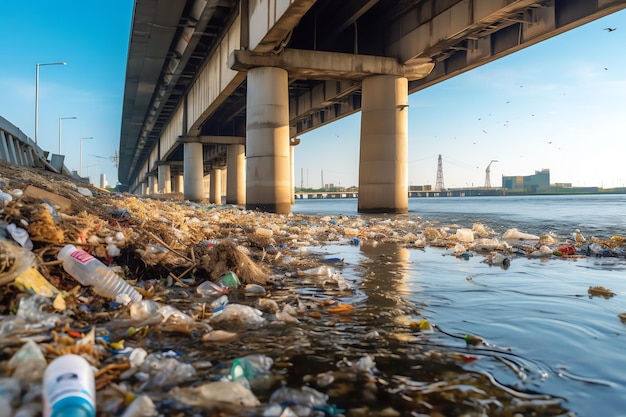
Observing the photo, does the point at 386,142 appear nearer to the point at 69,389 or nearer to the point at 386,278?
the point at 386,278

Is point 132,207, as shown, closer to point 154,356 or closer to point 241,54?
point 154,356

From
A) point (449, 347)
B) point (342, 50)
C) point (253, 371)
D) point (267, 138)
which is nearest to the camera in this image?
A: point (253, 371)

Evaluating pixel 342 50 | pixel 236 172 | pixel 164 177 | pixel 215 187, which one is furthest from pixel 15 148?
pixel 215 187

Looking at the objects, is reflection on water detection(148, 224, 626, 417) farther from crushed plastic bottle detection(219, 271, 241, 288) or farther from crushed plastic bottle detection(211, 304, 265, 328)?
crushed plastic bottle detection(219, 271, 241, 288)

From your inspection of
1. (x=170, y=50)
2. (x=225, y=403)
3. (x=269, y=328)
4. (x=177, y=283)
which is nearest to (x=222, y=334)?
(x=269, y=328)

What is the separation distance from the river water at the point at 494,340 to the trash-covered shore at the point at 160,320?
0.11m

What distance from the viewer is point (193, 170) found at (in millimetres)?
37469

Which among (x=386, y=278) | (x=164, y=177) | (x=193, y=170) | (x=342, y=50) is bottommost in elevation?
(x=386, y=278)

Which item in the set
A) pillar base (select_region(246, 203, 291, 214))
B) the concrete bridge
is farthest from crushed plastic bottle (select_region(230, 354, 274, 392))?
pillar base (select_region(246, 203, 291, 214))

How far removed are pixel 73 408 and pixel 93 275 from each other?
2180 millimetres

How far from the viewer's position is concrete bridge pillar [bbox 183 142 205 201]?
36938mm

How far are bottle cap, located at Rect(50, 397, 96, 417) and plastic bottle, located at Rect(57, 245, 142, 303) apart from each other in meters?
1.94

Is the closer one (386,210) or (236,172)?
(386,210)

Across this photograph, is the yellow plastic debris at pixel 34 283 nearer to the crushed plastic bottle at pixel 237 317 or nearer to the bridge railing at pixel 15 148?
the crushed plastic bottle at pixel 237 317
